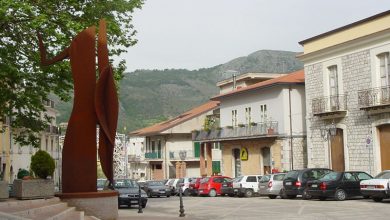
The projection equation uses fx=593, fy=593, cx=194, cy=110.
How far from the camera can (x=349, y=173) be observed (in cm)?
2814

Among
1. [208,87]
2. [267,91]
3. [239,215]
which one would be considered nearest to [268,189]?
[239,215]

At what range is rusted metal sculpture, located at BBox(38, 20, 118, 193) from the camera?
1527cm

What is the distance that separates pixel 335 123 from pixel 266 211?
15832 mm

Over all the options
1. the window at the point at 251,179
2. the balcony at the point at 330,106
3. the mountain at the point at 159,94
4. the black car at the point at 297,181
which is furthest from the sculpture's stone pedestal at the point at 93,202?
the mountain at the point at 159,94

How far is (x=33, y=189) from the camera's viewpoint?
15539mm

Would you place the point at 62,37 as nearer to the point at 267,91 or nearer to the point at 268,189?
the point at 268,189

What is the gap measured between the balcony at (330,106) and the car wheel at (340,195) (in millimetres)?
9140

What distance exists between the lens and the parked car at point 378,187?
2397 centimetres

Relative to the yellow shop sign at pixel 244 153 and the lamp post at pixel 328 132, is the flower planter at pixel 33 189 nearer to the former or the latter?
the lamp post at pixel 328 132

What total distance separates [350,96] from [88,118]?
927 inches

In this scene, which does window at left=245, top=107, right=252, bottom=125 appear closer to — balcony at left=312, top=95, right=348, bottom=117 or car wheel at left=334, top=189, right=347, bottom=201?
balcony at left=312, top=95, right=348, bottom=117

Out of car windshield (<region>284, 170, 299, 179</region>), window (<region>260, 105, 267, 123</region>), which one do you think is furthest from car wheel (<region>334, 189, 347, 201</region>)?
window (<region>260, 105, 267, 123</region>)

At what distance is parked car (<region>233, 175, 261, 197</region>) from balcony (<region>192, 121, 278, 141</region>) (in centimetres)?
806

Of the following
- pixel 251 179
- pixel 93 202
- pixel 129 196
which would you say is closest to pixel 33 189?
pixel 93 202
